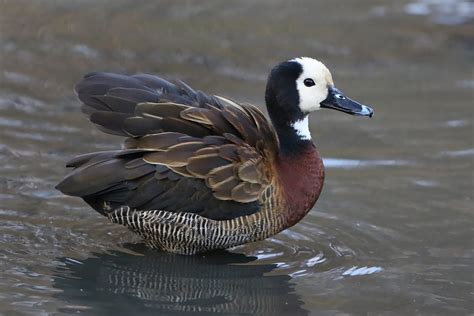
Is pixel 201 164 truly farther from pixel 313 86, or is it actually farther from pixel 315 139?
pixel 315 139

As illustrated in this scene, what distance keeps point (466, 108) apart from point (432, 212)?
2.89 meters

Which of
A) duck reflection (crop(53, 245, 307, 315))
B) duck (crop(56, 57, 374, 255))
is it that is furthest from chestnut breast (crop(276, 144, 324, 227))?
duck reflection (crop(53, 245, 307, 315))

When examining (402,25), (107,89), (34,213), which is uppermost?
(402,25)

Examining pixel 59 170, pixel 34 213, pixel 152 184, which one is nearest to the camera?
pixel 152 184

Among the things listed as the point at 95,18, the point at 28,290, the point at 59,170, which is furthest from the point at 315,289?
the point at 95,18

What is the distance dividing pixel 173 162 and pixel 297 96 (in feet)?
3.39

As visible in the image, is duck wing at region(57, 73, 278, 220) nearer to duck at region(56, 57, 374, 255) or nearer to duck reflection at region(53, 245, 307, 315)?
duck at region(56, 57, 374, 255)

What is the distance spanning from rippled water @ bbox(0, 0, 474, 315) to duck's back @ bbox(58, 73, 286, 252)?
398 millimetres

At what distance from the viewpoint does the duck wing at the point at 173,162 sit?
7656 mm

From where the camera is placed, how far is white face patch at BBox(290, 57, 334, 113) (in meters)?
7.93

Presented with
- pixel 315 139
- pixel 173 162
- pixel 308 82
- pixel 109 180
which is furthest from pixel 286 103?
pixel 315 139

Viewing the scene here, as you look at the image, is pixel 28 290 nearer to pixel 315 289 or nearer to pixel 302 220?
pixel 315 289

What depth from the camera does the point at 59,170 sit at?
367 inches

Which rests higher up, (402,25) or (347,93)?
(402,25)
